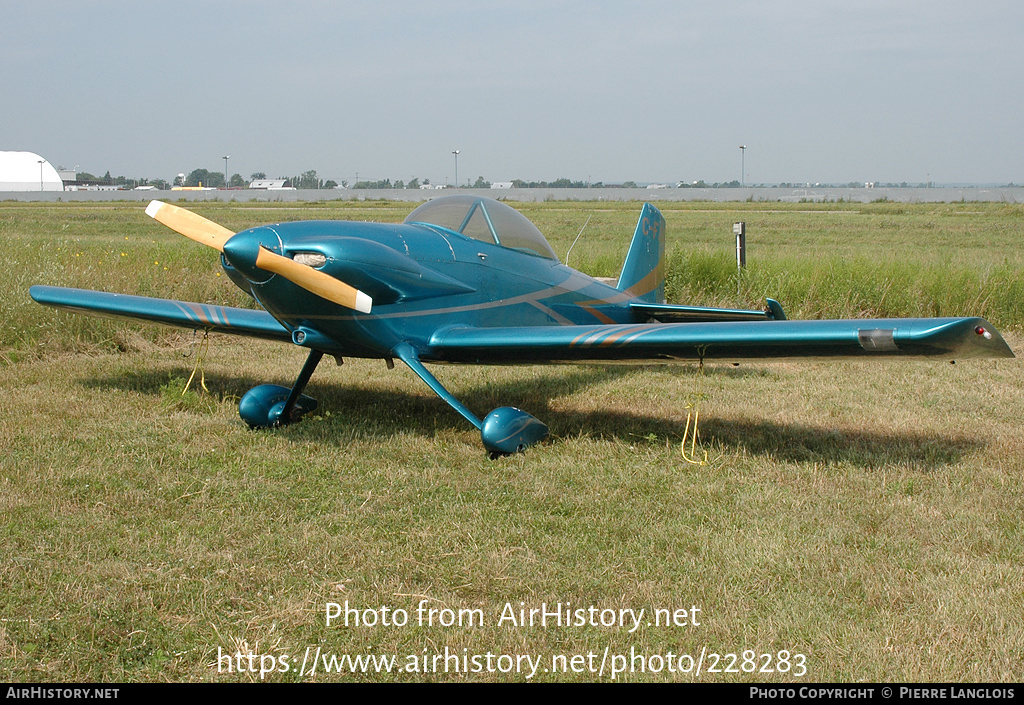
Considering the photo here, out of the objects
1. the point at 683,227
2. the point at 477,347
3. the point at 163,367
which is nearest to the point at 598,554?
the point at 477,347

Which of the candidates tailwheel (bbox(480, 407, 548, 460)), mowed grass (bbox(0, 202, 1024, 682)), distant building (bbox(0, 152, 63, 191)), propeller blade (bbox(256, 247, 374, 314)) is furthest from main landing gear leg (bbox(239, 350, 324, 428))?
distant building (bbox(0, 152, 63, 191))

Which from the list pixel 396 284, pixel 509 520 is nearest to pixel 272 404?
pixel 396 284

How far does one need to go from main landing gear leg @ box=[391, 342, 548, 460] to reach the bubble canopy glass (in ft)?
4.13

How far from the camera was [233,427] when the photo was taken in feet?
21.1

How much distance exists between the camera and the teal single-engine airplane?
17.2ft

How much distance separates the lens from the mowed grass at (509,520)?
10.7 ft

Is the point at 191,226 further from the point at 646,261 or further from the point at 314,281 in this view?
the point at 646,261

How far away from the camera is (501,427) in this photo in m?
5.68

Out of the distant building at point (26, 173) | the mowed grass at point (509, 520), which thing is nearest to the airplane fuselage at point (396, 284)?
the mowed grass at point (509, 520)

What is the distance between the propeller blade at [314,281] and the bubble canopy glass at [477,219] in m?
1.54

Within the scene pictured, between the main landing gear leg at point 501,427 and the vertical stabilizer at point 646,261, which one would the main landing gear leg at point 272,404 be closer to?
the main landing gear leg at point 501,427

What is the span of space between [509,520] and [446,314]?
87.0 inches
